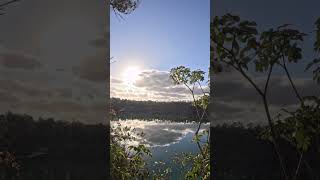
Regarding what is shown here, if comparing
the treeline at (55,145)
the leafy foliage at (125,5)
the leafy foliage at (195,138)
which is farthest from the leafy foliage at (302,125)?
the leafy foliage at (125,5)

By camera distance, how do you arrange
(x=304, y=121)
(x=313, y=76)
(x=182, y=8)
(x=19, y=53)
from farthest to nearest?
1. (x=182, y=8)
2. (x=19, y=53)
3. (x=313, y=76)
4. (x=304, y=121)

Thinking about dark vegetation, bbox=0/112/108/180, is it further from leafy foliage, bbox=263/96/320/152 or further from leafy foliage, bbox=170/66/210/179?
leafy foliage, bbox=263/96/320/152

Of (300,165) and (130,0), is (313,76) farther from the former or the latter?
(130,0)

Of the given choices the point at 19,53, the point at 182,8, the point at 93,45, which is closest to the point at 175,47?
the point at 182,8

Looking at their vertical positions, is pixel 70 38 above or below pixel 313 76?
above

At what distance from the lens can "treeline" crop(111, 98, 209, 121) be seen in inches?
144

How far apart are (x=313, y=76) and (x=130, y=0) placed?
1.49 metres

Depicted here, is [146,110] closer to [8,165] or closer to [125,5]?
[125,5]

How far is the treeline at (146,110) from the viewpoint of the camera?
12.0 feet

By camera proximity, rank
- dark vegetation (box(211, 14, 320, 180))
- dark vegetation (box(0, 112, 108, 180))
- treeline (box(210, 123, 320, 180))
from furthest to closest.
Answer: dark vegetation (box(0, 112, 108, 180)) → treeline (box(210, 123, 320, 180)) → dark vegetation (box(211, 14, 320, 180))

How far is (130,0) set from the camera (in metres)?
3.53

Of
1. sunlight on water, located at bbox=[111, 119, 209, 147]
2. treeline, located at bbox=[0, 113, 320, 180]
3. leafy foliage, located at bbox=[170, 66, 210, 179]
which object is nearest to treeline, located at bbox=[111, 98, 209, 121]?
sunlight on water, located at bbox=[111, 119, 209, 147]

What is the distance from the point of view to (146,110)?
365 centimetres

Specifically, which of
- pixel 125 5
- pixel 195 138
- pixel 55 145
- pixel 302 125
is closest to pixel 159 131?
pixel 195 138
